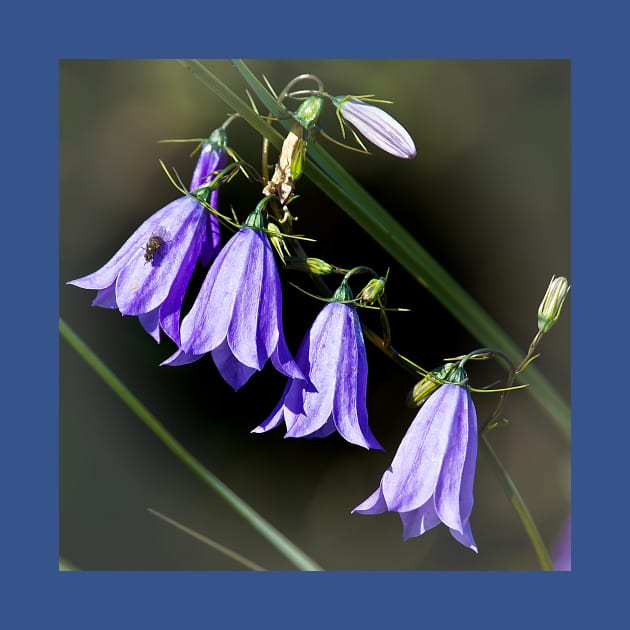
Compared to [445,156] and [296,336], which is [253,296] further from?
[445,156]

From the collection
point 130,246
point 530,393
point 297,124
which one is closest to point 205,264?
point 130,246

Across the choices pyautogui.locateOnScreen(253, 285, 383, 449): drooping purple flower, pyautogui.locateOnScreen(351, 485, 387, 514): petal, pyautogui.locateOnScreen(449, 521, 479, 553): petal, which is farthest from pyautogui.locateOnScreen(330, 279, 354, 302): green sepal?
pyautogui.locateOnScreen(449, 521, 479, 553): petal

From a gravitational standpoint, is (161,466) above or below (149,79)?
below

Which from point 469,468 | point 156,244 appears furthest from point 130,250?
point 469,468

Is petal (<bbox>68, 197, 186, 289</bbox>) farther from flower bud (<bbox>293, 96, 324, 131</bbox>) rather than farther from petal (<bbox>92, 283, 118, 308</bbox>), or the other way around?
flower bud (<bbox>293, 96, 324, 131</bbox>)

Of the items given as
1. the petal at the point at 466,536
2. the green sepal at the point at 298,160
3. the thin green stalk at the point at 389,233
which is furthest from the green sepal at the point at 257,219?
the petal at the point at 466,536

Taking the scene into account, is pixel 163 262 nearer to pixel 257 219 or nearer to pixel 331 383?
pixel 257 219
